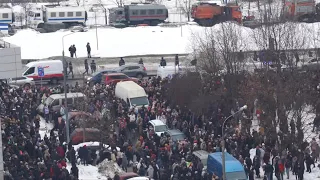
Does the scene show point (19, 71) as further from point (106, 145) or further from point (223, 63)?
point (223, 63)

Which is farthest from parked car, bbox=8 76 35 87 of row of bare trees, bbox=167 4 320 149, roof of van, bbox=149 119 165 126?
roof of van, bbox=149 119 165 126

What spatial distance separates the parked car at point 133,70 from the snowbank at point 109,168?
656 inches

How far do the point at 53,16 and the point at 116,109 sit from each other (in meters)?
31.0

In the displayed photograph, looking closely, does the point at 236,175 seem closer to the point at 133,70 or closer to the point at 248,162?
the point at 248,162

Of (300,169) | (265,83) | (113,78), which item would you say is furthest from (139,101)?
(300,169)

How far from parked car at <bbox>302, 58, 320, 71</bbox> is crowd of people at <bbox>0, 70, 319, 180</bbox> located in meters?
5.43

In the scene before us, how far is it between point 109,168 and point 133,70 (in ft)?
57.9

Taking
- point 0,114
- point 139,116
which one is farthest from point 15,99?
point 139,116

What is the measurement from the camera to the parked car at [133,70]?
150ft

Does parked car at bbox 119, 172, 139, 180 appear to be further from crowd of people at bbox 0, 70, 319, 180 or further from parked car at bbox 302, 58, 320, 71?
parked car at bbox 302, 58, 320, 71

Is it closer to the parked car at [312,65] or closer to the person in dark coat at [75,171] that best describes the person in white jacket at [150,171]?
the person in dark coat at [75,171]

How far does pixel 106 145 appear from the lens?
31.5m

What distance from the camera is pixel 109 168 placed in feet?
94.1

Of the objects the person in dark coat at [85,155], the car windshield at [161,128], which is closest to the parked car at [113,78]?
the car windshield at [161,128]
